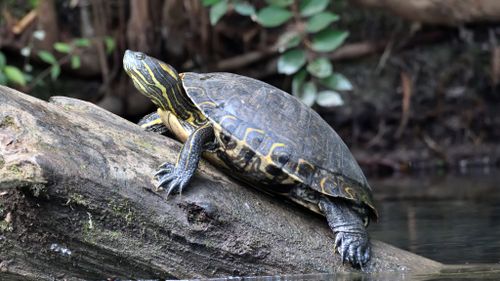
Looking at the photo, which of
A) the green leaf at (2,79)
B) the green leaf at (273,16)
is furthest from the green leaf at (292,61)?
the green leaf at (2,79)

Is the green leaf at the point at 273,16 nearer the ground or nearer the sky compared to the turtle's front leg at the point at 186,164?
nearer the sky

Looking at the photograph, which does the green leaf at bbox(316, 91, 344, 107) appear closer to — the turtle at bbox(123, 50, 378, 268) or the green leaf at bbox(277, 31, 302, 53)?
the green leaf at bbox(277, 31, 302, 53)

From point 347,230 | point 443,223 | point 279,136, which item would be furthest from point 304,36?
point 347,230

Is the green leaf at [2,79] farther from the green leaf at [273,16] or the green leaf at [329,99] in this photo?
the green leaf at [329,99]

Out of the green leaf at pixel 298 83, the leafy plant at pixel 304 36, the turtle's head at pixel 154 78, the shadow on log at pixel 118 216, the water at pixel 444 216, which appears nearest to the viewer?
the shadow on log at pixel 118 216

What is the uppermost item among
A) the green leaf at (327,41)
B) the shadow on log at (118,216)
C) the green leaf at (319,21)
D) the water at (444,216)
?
the green leaf at (319,21)

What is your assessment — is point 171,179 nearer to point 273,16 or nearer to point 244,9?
point 273,16

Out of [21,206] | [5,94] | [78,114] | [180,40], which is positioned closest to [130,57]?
[78,114]

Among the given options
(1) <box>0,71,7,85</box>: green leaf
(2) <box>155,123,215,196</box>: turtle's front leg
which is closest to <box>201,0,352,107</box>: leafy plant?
(1) <box>0,71,7,85</box>: green leaf
